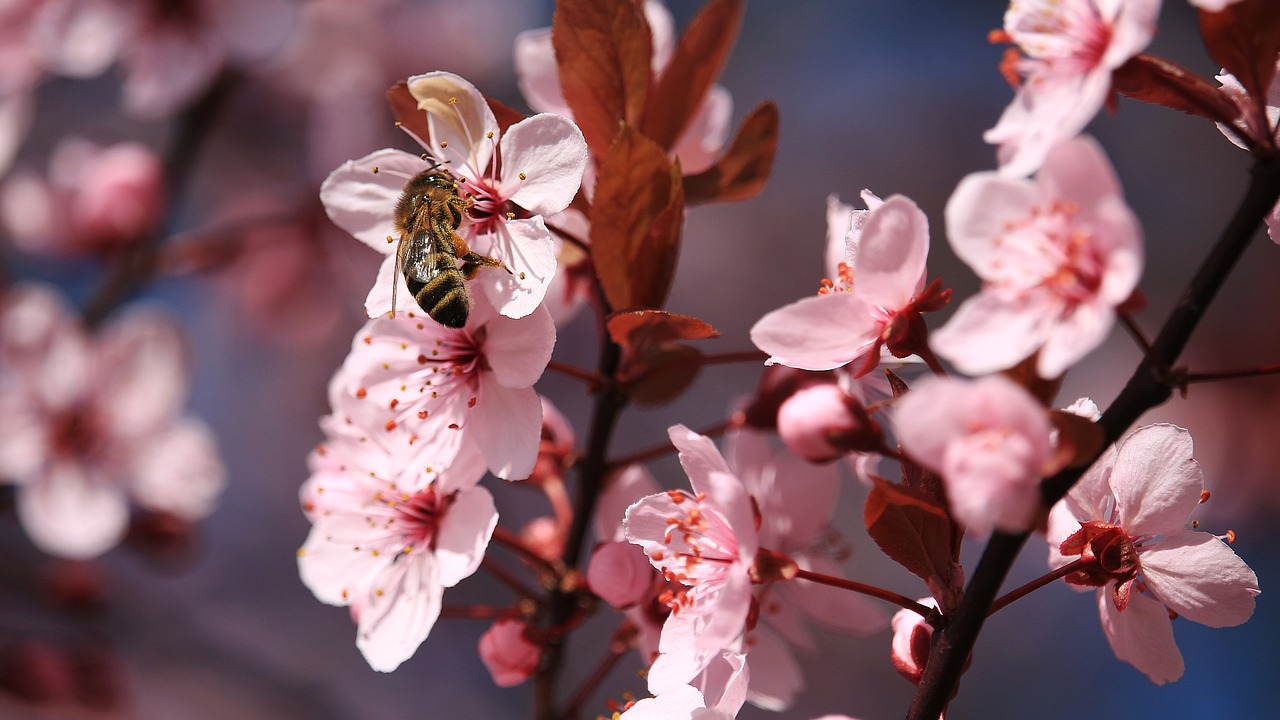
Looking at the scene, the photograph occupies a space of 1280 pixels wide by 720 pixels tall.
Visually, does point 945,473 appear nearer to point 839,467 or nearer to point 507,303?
point 507,303

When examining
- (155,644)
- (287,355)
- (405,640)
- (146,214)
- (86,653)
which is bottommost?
(155,644)

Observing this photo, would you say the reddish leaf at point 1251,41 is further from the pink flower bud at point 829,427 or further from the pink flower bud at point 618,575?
the pink flower bud at point 618,575

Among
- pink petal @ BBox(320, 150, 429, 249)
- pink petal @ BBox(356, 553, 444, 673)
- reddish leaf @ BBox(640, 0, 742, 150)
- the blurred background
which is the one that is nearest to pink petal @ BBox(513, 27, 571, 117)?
reddish leaf @ BBox(640, 0, 742, 150)

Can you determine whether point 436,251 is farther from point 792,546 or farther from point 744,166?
point 792,546

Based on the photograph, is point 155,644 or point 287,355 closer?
point 155,644

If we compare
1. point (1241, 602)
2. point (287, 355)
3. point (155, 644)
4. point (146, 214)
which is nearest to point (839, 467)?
point (1241, 602)

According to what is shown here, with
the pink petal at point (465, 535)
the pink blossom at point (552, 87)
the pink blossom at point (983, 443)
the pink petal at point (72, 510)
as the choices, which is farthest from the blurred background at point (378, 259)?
the pink blossom at point (983, 443)
